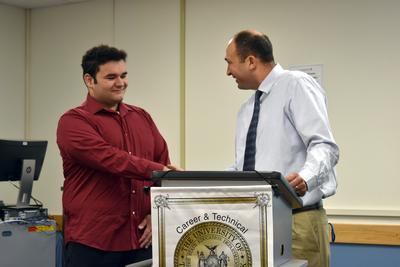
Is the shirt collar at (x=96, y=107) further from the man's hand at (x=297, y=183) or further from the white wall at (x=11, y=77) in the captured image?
the white wall at (x=11, y=77)

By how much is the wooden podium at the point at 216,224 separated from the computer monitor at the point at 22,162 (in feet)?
9.83

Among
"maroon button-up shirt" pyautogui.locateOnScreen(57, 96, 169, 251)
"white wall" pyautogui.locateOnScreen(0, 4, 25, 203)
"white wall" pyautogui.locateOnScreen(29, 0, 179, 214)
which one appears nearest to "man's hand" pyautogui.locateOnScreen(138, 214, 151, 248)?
"maroon button-up shirt" pyautogui.locateOnScreen(57, 96, 169, 251)

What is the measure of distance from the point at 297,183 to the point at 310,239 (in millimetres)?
390

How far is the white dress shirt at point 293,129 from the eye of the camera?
1.95 meters

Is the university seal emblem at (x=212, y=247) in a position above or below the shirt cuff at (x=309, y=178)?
below

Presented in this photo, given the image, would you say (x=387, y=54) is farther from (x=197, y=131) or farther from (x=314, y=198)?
(x=314, y=198)

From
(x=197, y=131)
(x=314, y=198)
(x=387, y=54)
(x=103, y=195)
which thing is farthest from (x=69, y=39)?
(x=314, y=198)

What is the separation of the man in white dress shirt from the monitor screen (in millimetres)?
2519

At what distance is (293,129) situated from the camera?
205 centimetres

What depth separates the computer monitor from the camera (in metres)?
4.26

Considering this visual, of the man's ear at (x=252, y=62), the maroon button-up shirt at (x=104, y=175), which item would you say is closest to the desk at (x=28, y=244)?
the maroon button-up shirt at (x=104, y=175)

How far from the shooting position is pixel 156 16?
182 inches

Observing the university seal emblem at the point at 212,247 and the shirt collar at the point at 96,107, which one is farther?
the shirt collar at the point at 96,107

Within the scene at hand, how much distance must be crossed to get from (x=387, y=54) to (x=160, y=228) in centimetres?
271
